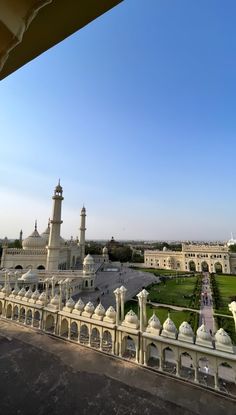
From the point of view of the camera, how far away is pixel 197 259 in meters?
54.9

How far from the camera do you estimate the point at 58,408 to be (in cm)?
369

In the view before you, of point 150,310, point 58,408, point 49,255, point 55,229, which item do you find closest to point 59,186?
point 55,229

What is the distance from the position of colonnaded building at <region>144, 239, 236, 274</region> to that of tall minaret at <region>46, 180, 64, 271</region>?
35018 mm

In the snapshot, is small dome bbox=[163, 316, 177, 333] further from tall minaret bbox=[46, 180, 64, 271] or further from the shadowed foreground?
tall minaret bbox=[46, 180, 64, 271]

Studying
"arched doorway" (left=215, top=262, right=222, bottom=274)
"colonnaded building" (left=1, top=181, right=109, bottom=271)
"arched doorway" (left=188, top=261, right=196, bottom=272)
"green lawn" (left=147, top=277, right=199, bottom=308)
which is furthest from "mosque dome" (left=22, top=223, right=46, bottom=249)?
"arched doorway" (left=215, top=262, right=222, bottom=274)

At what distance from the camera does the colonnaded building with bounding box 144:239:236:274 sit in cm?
5316

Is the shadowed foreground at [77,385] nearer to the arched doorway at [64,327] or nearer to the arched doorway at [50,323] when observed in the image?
the arched doorway at [64,327]

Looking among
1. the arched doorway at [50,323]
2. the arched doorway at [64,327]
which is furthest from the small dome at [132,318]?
the arched doorway at [50,323]

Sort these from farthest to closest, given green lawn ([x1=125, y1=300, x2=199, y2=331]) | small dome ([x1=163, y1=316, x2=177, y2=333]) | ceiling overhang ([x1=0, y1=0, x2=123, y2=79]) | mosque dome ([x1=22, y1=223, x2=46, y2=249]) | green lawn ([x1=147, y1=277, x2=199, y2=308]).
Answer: mosque dome ([x1=22, y1=223, x2=46, y2=249]) → green lawn ([x1=147, y1=277, x2=199, y2=308]) → green lawn ([x1=125, y1=300, x2=199, y2=331]) → small dome ([x1=163, y1=316, x2=177, y2=333]) → ceiling overhang ([x1=0, y1=0, x2=123, y2=79])

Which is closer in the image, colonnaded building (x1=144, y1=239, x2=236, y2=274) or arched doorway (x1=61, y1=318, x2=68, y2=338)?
arched doorway (x1=61, y1=318, x2=68, y2=338)

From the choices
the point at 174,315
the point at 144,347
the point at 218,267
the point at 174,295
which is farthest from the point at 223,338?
the point at 218,267

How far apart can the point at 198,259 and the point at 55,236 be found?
38421mm

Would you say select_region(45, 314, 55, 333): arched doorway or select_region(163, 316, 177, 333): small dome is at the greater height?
select_region(163, 316, 177, 333): small dome

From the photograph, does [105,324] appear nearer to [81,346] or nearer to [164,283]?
[81,346]
